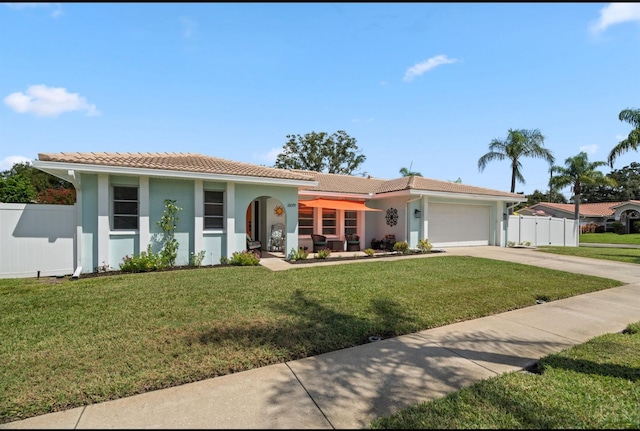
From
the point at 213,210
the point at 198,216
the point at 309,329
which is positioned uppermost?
the point at 213,210

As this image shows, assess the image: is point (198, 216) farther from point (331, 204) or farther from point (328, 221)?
point (328, 221)

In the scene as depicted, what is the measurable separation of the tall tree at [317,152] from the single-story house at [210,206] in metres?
28.5

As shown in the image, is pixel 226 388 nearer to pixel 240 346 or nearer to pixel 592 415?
pixel 240 346

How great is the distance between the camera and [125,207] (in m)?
12.4

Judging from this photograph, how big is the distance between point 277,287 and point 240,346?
163 inches

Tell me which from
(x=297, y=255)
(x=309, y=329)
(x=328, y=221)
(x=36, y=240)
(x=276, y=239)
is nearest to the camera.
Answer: (x=309, y=329)

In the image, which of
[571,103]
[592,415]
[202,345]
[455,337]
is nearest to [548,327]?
[455,337]

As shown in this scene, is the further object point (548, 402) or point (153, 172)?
point (153, 172)

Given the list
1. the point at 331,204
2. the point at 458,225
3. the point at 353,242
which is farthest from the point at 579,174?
the point at 331,204

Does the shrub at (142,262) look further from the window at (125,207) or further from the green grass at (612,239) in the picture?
the green grass at (612,239)

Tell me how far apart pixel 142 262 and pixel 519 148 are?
36.7 meters

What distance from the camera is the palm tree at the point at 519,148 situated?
32.9 meters

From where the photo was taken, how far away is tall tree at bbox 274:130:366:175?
160 ft

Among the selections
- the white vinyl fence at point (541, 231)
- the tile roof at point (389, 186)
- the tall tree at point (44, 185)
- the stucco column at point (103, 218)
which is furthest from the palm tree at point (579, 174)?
the tall tree at point (44, 185)
